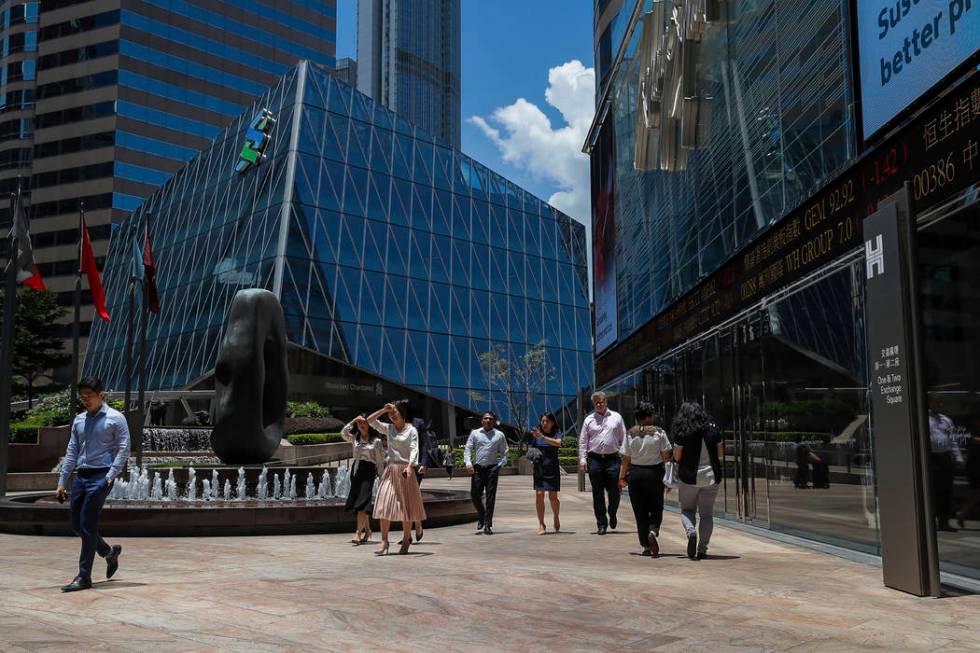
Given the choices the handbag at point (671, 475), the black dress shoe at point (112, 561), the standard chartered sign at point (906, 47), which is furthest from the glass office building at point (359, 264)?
the standard chartered sign at point (906, 47)

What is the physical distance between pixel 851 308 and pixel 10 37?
92.8 meters

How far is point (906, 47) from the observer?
890 cm

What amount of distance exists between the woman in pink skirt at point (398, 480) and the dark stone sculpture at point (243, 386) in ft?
22.3

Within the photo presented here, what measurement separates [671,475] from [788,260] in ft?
11.1

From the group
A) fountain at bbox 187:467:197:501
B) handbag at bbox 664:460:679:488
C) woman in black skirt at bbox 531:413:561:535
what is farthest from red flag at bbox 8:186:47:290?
handbag at bbox 664:460:679:488

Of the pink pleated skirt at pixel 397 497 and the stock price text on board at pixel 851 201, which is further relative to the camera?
the pink pleated skirt at pixel 397 497

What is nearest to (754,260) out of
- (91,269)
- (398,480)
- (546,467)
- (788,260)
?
(788,260)

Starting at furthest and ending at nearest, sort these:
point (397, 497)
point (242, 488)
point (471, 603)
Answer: point (242, 488) → point (397, 497) → point (471, 603)

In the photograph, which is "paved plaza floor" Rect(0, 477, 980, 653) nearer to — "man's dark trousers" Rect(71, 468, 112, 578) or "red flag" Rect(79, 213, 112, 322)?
"man's dark trousers" Rect(71, 468, 112, 578)

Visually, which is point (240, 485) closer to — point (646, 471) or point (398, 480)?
point (398, 480)

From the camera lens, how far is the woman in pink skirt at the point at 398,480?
10.4 metres

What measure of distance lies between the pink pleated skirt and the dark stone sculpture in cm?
676

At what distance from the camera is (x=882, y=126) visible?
30.9ft

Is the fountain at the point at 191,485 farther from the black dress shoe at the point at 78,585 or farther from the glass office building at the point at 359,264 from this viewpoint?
the glass office building at the point at 359,264
